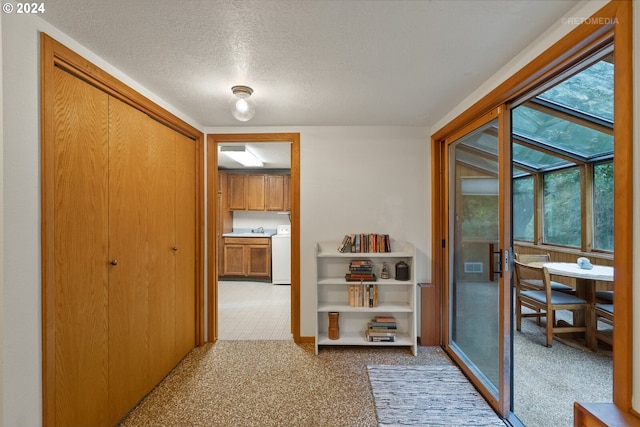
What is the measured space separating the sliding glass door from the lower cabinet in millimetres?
3530

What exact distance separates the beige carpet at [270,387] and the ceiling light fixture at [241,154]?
2.55 metres

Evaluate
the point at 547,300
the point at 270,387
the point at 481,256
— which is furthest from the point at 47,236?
the point at 547,300

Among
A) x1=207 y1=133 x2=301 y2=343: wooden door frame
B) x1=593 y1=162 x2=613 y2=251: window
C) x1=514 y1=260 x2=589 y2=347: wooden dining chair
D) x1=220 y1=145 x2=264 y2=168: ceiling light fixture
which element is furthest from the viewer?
x1=220 y1=145 x2=264 y2=168: ceiling light fixture

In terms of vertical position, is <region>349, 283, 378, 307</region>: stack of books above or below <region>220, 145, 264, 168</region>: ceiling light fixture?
below

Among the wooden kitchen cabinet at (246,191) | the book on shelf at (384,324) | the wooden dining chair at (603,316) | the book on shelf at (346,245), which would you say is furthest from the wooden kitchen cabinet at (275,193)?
the wooden dining chair at (603,316)

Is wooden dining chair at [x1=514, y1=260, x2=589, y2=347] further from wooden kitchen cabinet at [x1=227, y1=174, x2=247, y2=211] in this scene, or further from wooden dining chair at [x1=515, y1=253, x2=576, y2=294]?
wooden kitchen cabinet at [x1=227, y1=174, x2=247, y2=211]

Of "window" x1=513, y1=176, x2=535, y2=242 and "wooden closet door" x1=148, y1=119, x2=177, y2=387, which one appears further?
"window" x1=513, y1=176, x2=535, y2=242

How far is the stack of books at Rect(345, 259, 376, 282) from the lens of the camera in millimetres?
2678

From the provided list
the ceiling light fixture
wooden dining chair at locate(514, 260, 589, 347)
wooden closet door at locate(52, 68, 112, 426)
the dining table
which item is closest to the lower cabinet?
the ceiling light fixture

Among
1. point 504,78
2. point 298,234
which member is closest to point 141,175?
point 298,234

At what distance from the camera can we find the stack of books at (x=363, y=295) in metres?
2.68

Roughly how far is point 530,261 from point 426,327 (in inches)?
71.7

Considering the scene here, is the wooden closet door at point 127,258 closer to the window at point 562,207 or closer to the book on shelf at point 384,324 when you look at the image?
the book on shelf at point 384,324

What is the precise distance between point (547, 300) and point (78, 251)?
3.80 meters
